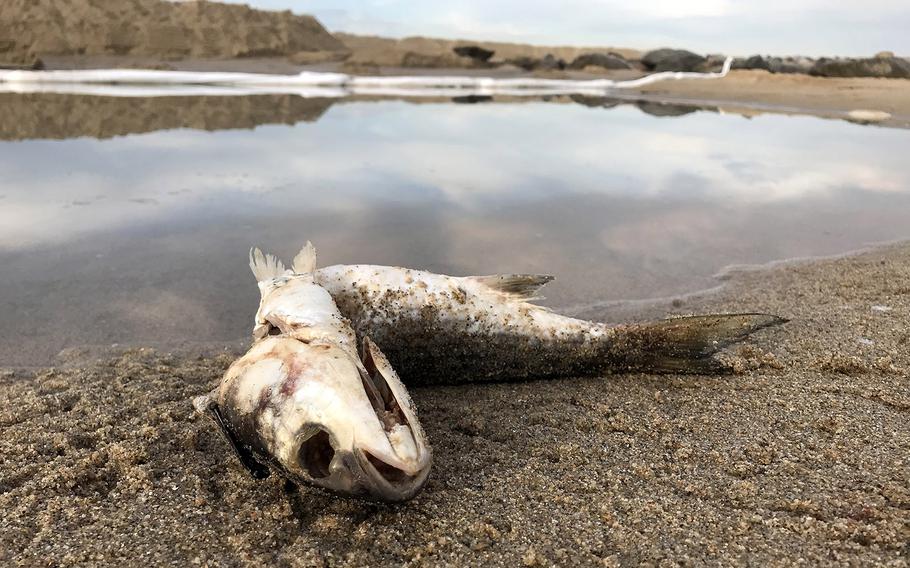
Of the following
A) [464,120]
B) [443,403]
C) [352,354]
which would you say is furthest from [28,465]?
[464,120]

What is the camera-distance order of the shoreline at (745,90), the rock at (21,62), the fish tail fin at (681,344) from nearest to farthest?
the fish tail fin at (681,344), the shoreline at (745,90), the rock at (21,62)

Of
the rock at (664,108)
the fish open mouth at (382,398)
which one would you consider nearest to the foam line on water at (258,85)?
the rock at (664,108)

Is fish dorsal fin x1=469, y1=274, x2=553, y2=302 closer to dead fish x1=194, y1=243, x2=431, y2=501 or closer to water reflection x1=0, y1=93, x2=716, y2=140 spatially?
dead fish x1=194, y1=243, x2=431, y2=501

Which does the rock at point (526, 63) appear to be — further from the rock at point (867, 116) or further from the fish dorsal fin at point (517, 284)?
the fish dorsal fin at point (517, 284)

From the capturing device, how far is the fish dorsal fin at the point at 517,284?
3.62 metres

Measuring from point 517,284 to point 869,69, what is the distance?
90.0 feet

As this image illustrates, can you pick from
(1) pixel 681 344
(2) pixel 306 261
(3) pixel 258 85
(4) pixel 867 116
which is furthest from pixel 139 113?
(4) pixel 867 116

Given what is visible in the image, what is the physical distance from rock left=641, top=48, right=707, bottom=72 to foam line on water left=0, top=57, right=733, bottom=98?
9949mm

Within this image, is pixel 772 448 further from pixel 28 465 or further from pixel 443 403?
pixel 28 465

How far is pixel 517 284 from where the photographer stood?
3.64 m

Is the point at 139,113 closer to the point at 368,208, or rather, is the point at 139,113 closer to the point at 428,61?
the point at 368,208

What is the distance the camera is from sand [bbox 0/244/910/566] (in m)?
2.16

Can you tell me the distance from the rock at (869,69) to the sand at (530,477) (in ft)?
86.0

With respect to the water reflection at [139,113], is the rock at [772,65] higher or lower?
higher
